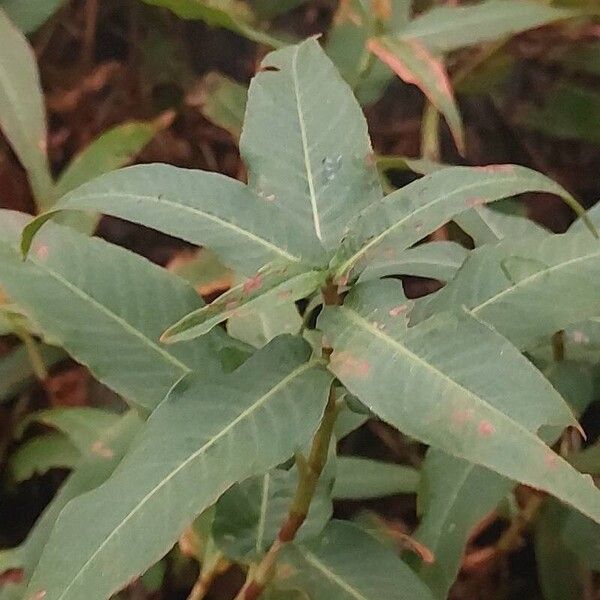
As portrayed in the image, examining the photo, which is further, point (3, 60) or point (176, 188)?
point (3, 60)

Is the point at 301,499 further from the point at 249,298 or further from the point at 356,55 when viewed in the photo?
the point at 356,55

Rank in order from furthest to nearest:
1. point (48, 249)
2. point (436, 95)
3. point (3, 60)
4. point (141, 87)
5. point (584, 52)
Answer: point (141, 87), point (584, 52), point (3, 60), point (436, 95), point (48, 249)

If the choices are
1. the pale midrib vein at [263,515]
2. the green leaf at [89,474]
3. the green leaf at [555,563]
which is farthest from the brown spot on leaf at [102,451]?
the green leaf at [555,563]

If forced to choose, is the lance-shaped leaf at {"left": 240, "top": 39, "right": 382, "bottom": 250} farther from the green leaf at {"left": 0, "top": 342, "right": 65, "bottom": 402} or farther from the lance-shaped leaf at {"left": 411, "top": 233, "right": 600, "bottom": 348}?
the green leaf at {"left": 0, "top": 342, "right": 65, "bottom": 402}

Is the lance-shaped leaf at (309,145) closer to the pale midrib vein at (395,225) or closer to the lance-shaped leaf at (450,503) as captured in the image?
the pale midrib vein at (395,225)

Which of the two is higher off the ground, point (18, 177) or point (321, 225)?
point (321, 225)

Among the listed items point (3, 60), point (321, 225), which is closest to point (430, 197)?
point (321, 225)

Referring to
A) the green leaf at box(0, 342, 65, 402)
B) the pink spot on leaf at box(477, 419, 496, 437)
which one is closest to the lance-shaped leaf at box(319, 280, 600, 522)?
the pink spot on leaf at box(477, 419, 496, 437)

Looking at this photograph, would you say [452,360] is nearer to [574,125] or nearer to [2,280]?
[2,280]
